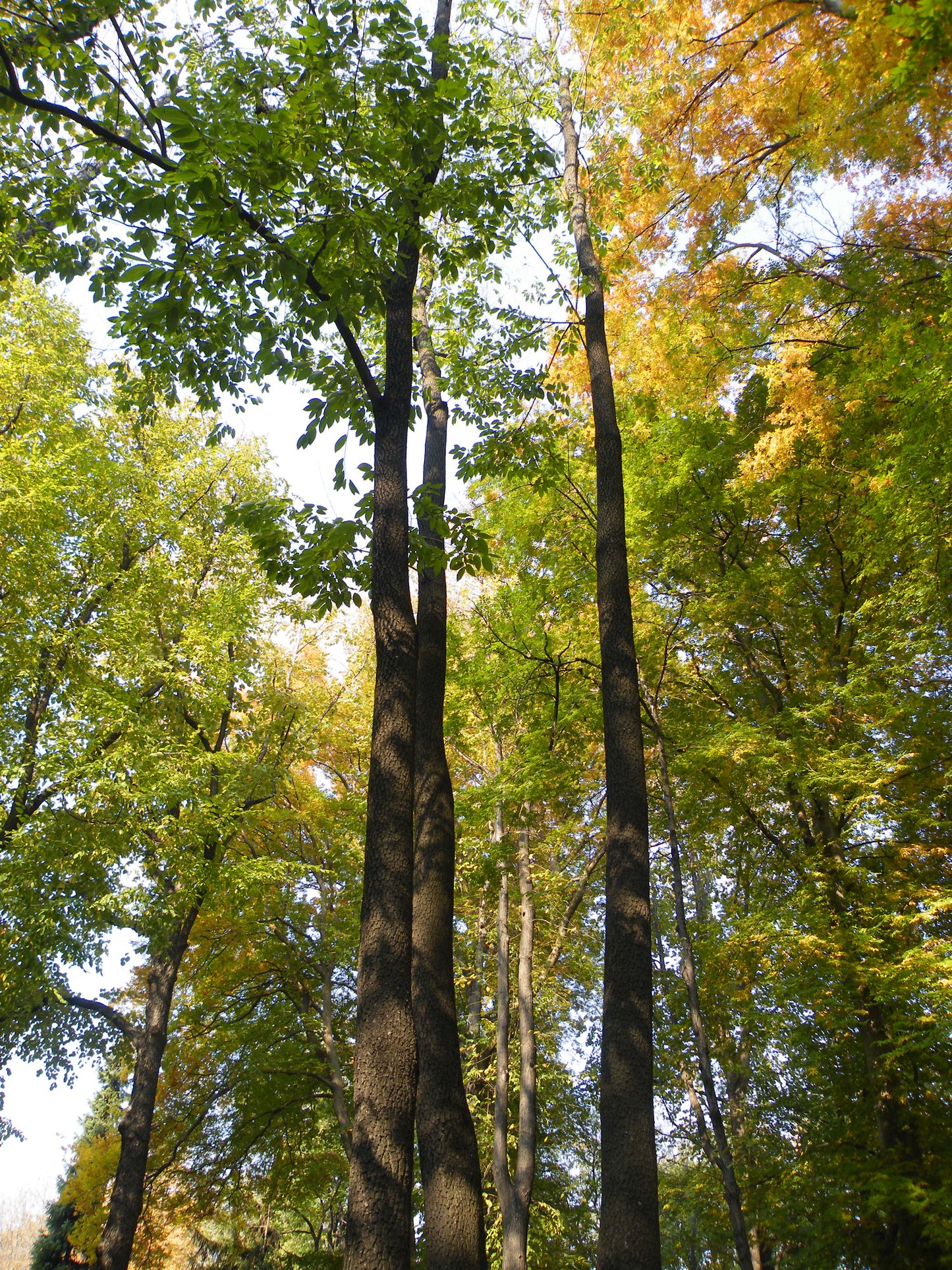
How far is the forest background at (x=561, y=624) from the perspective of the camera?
6.09 meters

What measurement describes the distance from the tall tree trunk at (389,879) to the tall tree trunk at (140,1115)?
8621 millimetres

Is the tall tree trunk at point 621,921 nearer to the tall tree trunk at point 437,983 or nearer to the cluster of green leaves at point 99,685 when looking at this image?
the tall tree trunk at point 437,983

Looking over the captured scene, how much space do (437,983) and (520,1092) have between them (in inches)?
330

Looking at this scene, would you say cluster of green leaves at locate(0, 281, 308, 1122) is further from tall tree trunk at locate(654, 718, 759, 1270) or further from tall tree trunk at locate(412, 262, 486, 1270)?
tall tree trunk at locate(654, 718, 759, 1270)

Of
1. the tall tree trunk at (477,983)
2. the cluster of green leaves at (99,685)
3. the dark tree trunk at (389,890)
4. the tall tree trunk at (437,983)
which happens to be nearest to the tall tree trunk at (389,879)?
the dark tree trunk at (389,890)

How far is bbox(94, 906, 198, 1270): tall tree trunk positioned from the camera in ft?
33.4

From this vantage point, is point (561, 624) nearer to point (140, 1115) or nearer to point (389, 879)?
point (389, 879)

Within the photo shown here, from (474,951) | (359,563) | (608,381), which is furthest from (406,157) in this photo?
(474,951)

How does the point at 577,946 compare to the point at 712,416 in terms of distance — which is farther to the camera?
the point at 577,946

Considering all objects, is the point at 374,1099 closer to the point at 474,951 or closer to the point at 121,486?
the point at 121,486

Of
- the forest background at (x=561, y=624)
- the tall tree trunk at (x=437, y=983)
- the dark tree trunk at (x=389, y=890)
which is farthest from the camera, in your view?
the forest background at (x=561, y=624)

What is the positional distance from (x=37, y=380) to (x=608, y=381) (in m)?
9.36

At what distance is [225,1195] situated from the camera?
51.0 feet

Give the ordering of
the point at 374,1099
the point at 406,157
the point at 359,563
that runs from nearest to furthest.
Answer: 1. the point at 374,1099
2. the point at 406,157
3. the point at 359,563
